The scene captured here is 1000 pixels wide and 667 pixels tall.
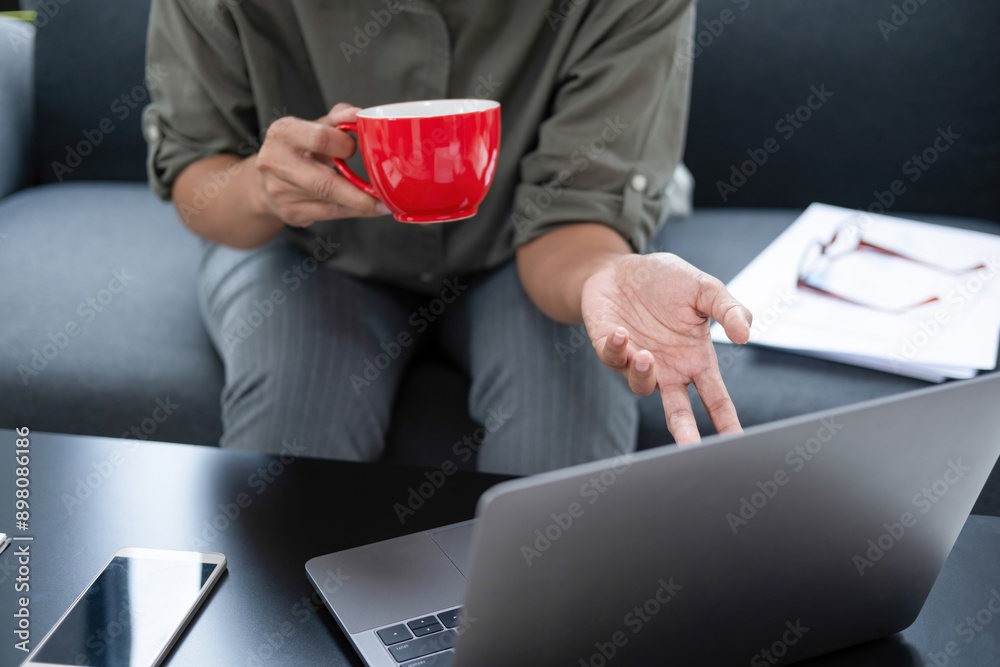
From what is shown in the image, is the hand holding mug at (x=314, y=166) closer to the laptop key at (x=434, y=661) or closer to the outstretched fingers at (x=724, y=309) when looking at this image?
the outstretched fingers at (x=724, y=309)

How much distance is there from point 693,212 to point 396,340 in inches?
29.0

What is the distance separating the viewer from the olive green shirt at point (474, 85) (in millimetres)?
932

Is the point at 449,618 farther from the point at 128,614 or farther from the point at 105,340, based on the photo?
the point at 105,340

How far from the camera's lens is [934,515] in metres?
0.45

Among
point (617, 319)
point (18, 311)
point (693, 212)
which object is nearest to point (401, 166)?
point (617, 319)

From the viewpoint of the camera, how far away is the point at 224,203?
964 mm

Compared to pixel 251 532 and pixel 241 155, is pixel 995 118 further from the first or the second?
pixel 251 532

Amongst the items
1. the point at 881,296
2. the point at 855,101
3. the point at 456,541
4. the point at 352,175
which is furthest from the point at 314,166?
the point at 855,101

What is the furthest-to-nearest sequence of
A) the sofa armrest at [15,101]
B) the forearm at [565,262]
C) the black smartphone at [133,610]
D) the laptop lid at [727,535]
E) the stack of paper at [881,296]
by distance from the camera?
1. the sofa armrest at [15,101]
2. the stack of paper at [881,296]
3. the forearm at [565,262]
4. the black smartphone at [133,610]
5. the laptop lid at [727,535]

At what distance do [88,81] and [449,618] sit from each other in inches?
59.4

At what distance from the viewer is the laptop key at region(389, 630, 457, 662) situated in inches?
19.5

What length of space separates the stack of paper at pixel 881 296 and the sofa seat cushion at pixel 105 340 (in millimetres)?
697

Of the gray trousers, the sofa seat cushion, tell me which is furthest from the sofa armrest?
the gray trousers

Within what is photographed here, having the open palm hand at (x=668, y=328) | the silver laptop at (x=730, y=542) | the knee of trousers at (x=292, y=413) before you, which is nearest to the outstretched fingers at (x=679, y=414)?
the open palm hand at (x=668, y=328)
